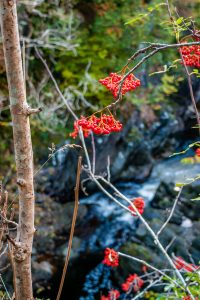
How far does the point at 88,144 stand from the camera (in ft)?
19.1

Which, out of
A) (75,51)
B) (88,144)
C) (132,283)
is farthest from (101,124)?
(88,144)

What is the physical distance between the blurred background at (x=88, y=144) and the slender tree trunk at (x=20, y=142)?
3.31 metres

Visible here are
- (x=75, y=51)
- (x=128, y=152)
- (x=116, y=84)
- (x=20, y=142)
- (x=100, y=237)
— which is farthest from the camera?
(x=128, y=152)

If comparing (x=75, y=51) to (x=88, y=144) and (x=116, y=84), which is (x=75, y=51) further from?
(x=116, y=84)

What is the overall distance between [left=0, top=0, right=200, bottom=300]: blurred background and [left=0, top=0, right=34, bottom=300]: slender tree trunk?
331 cm

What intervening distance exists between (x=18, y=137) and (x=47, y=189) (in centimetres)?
450

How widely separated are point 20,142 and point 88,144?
4.66 metres

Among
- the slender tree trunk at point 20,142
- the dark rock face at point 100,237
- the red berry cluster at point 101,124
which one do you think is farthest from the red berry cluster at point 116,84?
the dark rock face at point 100,237

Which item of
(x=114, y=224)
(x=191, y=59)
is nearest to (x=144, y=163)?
(x=114, y=224)

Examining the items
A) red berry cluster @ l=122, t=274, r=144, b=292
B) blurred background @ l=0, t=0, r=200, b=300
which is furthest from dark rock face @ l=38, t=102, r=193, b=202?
red berry cluster @ l=122, t=274, r=144, b=292

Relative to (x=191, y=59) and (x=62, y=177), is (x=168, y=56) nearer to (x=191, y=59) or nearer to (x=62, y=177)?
(x=62, y=177)

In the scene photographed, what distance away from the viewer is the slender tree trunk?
3.40ft

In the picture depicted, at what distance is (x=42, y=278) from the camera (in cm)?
455

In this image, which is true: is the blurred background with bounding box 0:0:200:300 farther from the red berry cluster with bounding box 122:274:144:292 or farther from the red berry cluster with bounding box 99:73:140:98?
the red berry cluster with bounding box 99:73:140:98
